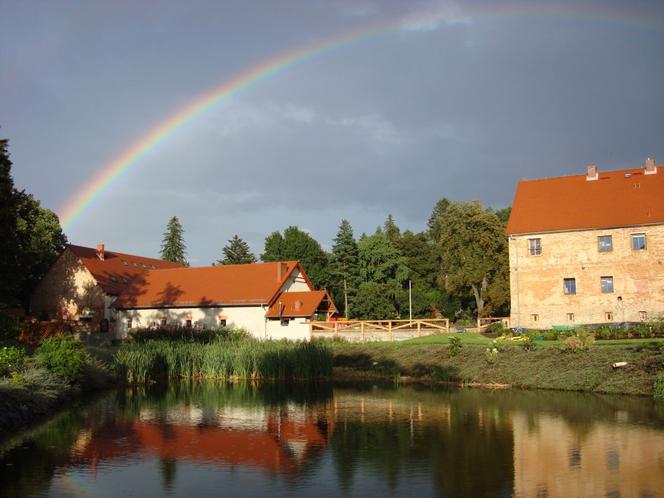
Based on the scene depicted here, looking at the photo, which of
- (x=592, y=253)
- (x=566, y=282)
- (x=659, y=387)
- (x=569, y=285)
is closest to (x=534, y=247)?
(x=566, y=282)

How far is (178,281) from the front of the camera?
161 feet

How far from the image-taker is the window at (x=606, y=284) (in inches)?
1490

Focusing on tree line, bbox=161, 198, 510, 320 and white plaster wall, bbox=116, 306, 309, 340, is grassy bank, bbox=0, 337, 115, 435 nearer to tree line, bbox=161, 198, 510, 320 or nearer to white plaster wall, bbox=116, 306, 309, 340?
white plaster wall, bbox=116, 306, 309, 340

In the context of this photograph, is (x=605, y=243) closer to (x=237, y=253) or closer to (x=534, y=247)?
(x=534, y=247)

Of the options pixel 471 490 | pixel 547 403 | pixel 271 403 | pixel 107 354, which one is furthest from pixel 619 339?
pixel 107 354

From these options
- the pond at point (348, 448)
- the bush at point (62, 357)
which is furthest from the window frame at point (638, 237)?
the bush at point (62, 357)

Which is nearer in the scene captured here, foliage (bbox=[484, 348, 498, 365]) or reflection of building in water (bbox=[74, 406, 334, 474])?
reflection of building in water (bbox=[74, 406, 334, 474])

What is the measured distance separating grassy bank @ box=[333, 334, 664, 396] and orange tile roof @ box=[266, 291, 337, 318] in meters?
8.34

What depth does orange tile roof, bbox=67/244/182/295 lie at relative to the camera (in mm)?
48797

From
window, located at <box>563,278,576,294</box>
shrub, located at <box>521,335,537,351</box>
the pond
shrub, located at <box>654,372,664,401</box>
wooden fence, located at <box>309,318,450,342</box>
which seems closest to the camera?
the pond

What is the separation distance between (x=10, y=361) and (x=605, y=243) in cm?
3301

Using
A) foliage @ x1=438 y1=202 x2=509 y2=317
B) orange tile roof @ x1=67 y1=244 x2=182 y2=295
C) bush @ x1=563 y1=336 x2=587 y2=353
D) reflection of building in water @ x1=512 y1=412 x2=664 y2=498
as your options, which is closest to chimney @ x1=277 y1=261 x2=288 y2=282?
orange tile roof @ x1=67 y1=244 x2=182 y2=295

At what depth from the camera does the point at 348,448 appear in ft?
46.0

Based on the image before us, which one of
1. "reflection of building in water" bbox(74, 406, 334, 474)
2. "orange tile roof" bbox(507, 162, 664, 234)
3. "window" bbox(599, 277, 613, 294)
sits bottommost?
"reflection of building in water" bbox(74, 406, 334, 474)
